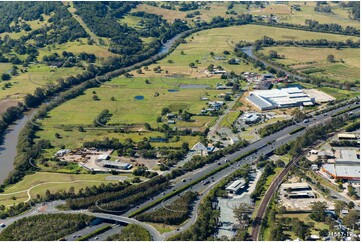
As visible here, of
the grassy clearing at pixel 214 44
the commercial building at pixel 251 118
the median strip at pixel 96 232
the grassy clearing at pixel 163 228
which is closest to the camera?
the median strip at pixel 96 232

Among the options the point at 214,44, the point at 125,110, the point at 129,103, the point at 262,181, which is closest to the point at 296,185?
the point at 262,181

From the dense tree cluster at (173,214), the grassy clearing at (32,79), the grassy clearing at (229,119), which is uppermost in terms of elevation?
the dense tree cluster at (173,214)

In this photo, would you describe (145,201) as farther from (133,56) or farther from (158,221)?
(133,56)

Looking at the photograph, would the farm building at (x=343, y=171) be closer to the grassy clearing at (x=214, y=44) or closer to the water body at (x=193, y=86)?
the water body at (x=193, y=86)

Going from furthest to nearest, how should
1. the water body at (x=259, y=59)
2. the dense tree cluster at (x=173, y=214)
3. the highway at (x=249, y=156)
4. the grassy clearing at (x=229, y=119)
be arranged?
the water body at (x=259, y=59), the grassy clearing at (x=229, y=119), the highway at (x=249, y=156), the dense tree cluster at (x=173, y=214)

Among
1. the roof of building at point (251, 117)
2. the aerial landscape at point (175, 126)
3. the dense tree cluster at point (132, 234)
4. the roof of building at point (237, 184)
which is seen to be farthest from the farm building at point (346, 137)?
the dense tree cluster at point (132, 234)

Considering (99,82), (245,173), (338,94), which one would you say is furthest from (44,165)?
(338,94)

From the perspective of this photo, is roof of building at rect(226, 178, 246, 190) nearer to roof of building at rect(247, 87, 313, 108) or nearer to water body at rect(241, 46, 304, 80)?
roof of building at rect(247, 87, 313, 108)
